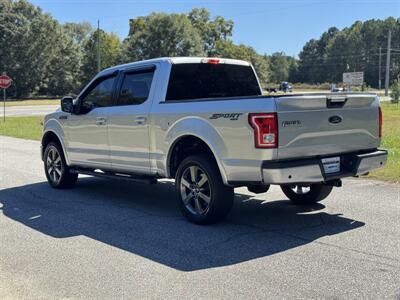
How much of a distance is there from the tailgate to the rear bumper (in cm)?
10

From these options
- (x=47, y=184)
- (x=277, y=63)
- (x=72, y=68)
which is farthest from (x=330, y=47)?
(x=47, y=184)

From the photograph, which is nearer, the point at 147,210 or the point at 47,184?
the point at 147,210

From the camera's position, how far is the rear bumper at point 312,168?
572 cm

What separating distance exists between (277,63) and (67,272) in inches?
6393

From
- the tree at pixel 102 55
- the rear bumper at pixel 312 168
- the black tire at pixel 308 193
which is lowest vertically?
the black tire at pixel 308 193

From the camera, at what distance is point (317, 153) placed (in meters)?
6.11

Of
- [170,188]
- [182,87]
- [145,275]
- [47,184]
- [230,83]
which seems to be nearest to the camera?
[145,275]

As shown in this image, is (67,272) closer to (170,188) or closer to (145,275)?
(145,275)

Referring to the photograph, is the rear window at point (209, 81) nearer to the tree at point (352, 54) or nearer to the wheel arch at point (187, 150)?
the wheel arch at point (187, 150)

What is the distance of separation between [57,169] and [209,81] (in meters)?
3.32

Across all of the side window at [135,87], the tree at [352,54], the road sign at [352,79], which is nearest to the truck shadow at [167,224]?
the side window at [135,87]

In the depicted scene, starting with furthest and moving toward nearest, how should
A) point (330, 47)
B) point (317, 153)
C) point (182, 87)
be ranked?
1. point (330, 47)
2. point (182, 87)
3. point (317, 153)

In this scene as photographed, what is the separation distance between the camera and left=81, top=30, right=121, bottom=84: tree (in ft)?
278

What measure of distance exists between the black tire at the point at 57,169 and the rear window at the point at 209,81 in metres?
2.84
